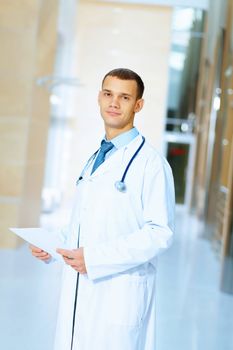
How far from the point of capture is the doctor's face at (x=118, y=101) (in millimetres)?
1967

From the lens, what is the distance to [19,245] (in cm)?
828

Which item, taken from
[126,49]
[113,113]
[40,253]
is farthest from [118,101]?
[126,49]

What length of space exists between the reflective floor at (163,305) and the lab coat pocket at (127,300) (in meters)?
2.22

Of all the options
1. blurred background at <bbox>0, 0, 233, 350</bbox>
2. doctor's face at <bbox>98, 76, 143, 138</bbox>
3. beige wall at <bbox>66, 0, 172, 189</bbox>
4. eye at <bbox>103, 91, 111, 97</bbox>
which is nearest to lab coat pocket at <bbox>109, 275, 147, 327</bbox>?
doctor's face at <bbox>98, 76, 143, 138</bbox>

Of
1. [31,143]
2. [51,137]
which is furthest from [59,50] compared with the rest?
[31,143]

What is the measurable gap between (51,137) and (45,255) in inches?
523

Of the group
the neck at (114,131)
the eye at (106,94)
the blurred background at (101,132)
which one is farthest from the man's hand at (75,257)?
the blurred background at (101,132)

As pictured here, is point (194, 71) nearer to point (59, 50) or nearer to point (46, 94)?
point (59, 50)

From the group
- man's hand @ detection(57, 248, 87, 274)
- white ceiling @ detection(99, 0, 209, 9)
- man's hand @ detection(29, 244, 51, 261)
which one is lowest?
man's hand @ detection(29, 244, 51, 261)

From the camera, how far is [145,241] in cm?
187

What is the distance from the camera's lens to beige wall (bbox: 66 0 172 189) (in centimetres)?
1734

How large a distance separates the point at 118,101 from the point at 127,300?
85 centimetres

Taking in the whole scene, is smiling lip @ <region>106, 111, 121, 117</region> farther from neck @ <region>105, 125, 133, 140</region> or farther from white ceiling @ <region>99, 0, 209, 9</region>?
white ceiling @ <region>99, 0, 209, 9</region>

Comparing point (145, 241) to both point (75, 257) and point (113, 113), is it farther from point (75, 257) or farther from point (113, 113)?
point (113, 113)
